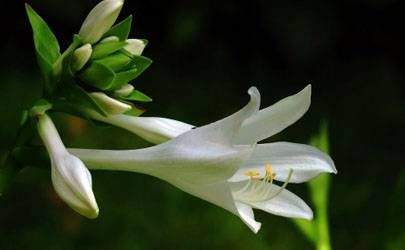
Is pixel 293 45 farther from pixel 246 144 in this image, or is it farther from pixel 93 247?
pixel 246 144

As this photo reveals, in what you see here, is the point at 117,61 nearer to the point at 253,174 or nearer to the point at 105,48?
the point at 105,48

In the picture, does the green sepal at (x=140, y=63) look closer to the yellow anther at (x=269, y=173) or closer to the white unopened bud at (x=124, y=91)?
the white unopened bud at (x=124, y=91)

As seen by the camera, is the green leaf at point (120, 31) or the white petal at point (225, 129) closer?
the white petal at point (225, 129)

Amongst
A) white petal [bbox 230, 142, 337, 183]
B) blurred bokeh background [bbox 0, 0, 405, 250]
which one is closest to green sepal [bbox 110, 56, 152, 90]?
white petal [bbox 230, 142, 337, 183]

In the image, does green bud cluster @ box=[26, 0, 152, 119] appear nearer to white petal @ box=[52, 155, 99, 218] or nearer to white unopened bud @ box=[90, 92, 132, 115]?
white unopened bud @ box=[90, 92, 132, 115]

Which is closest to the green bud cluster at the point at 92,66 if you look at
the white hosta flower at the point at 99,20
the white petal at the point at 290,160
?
the white hosta flower at the point at 99,20

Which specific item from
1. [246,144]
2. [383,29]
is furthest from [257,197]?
[383,29]
